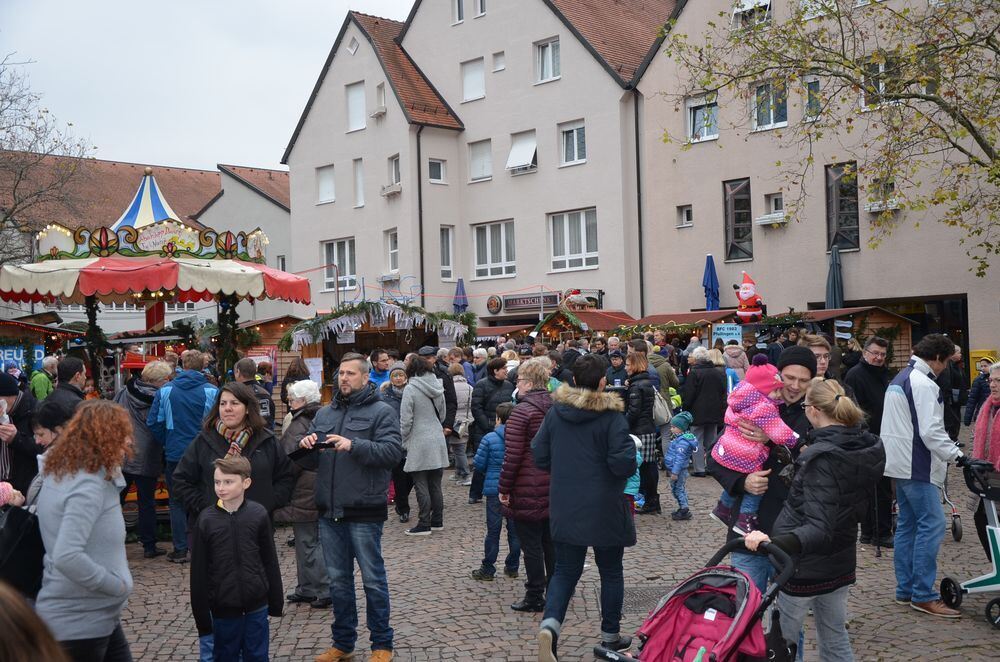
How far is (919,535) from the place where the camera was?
6.99m

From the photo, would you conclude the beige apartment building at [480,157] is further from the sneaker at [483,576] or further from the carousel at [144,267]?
the sneaker at [483,576]

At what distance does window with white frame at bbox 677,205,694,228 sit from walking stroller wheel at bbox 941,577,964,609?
21.1m

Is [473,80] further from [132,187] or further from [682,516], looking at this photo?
[132,187]

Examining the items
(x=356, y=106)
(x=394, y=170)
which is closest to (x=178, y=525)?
(x=394, y=170)

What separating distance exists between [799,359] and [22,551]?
4272 mm

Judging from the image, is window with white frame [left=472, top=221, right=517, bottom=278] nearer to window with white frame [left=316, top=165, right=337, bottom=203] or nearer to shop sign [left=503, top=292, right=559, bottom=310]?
shop sign [left=503, top=292, right=559, bottom=310]

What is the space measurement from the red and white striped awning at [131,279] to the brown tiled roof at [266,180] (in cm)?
2688

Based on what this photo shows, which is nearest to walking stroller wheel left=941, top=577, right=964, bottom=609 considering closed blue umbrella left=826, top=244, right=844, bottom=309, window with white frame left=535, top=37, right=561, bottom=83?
closed blue umbrella left=826, top=244, right=844, bottom=309

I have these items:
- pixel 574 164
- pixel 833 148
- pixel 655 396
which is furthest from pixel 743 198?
pixel 655 396

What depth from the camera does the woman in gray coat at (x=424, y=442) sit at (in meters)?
10.4

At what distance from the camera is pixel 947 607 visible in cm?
703

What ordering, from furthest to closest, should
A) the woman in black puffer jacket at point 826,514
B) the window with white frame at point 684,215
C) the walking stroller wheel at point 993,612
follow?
1. the window with white frame at point 684,215
2. the walking stroller wheel at point 993,612
3. the woman in black puffer jacket at point 826,514

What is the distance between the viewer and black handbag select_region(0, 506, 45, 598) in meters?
4.40

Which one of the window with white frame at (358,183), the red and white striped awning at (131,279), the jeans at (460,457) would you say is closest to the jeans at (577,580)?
the jeans at (460,457)
